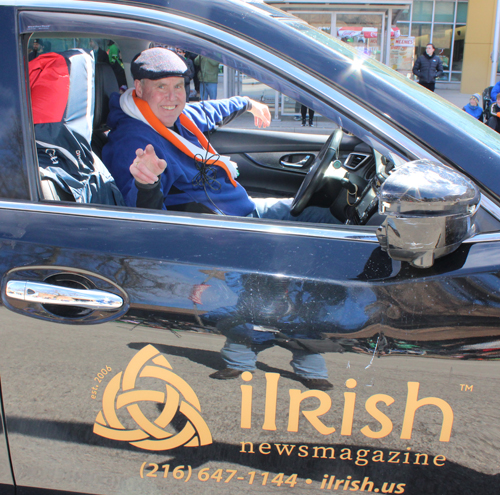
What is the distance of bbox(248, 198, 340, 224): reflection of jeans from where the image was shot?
85.5 inches

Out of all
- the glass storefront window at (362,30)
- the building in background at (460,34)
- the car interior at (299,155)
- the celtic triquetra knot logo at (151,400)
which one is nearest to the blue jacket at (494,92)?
the glass storefront window at (362,30)

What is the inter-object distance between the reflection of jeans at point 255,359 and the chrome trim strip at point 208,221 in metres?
0.27

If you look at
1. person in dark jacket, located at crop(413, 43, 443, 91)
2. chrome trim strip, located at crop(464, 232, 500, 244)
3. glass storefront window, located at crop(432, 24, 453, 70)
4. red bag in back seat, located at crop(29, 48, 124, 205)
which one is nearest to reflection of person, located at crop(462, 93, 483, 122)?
person in dark jacket, located at crop(413, 43, 443, 91)

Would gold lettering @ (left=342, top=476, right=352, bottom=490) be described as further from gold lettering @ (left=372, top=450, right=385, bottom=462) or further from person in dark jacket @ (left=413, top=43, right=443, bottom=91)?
person in dark jacket @ (left=413, top=43, right=443, bottom=91)

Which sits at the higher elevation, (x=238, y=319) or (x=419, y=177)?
(x=419, y=177)

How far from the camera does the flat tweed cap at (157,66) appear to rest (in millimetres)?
2109

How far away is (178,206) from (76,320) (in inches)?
42.2

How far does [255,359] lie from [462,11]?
60.4ft

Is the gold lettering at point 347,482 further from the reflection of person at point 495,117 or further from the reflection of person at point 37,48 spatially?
the reflection of person at point 495,117

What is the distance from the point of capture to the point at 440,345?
1.06m

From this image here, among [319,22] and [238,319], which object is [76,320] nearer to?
[238,319]

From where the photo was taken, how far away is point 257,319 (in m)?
1.08

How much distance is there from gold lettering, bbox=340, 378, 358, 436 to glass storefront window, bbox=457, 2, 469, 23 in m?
18.3

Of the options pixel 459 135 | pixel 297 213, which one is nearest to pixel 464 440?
pixel 459 135
